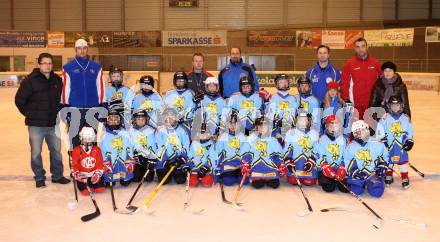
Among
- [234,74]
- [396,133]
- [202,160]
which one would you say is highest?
[234,74]

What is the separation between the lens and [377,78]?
18.8ft

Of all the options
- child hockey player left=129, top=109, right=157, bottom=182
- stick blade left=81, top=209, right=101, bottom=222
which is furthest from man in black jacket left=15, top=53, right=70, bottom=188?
stick blade left=81, top=209, right=101, bottom=222

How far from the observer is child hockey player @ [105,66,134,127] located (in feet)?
19.9

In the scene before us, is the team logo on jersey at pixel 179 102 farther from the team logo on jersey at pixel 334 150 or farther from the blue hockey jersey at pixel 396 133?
the blue hockey jersey at pixel 396 133

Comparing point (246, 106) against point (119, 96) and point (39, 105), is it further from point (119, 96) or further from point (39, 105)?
point (39, 105)

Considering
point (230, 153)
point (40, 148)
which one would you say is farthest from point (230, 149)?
point (40, 148)

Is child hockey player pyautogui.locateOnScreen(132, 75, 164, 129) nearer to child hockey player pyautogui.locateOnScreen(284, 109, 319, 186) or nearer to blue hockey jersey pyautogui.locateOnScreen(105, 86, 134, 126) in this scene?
blue hockey jersey pyautogui.locateOnScreen(105, 86, 134, 126)

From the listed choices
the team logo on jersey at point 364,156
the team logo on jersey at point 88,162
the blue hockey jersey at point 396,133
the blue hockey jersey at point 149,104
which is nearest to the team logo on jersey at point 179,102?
the blue hockey jersey at point 149,104

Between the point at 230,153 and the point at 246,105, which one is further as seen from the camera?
the point at 246,105

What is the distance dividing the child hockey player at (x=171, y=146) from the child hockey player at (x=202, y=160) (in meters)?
0.11

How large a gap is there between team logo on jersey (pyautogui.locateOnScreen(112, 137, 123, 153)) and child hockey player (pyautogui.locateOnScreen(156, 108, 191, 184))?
443 mm

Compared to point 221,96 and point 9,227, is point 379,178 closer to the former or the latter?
point 221,96

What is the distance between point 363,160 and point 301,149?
69 centimetres

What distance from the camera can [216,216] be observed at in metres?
4.20
